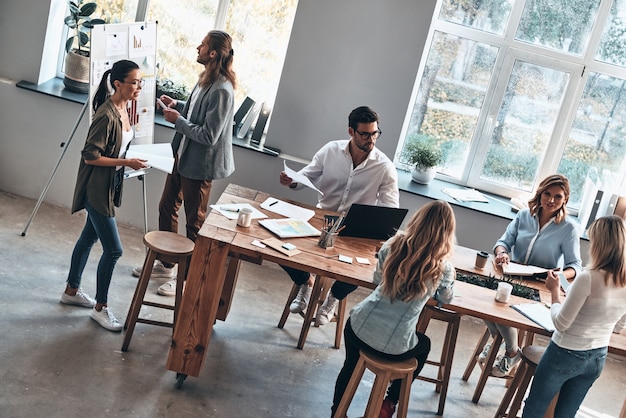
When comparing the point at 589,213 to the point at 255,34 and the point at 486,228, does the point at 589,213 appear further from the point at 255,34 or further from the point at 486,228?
the point at 255,34

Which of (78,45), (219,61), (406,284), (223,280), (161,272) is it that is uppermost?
(219,61)

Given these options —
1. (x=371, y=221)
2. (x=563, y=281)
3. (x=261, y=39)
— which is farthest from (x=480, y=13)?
(x=563, y=281)

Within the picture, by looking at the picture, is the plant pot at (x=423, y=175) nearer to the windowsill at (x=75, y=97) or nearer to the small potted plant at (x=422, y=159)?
the small potted plant at (x=422, y=159)

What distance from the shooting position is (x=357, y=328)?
3600 mm

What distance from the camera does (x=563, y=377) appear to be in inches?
141

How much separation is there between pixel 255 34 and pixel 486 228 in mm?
2268

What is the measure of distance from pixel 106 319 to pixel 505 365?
234 cm

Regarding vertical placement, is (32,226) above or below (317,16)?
below

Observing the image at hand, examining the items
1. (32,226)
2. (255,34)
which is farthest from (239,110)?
(32,226)

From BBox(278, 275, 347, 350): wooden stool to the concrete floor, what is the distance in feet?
0.27

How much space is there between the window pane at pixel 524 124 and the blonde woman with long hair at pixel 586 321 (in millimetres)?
2493

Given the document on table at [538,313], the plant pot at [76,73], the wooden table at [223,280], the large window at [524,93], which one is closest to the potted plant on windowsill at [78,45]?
the plant pot at [76,73]

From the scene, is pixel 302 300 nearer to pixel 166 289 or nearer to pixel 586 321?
pixel 166 289

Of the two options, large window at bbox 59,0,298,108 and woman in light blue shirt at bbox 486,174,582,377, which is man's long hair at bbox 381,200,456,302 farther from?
large window at bbox 59,0,298,108
